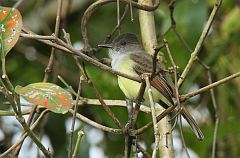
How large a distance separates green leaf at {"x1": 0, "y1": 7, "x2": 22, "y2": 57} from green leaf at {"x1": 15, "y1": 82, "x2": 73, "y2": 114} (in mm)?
173

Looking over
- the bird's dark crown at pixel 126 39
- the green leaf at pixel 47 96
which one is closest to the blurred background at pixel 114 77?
the bird's dark crown at pixel 126 39

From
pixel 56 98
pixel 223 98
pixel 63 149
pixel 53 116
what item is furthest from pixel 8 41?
pixel 223 98

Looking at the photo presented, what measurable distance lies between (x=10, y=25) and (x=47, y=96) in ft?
0.93

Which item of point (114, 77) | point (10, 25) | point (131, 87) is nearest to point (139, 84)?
point (131, 87)

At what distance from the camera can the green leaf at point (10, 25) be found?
201 centimetres

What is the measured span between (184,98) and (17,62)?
8.59 ft

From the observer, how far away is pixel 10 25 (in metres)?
2.02

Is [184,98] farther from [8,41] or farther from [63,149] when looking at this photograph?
[63,149]

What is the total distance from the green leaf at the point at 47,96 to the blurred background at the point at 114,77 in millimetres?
1307

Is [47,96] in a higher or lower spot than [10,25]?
lower

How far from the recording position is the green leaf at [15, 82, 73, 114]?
188cm

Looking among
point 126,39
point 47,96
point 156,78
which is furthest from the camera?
point 126,39

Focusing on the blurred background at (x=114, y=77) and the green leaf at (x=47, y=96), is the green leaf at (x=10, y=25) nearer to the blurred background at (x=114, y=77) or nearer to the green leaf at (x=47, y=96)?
the green leaf at (x=47, y=96)

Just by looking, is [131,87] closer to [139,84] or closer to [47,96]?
[139,84]
